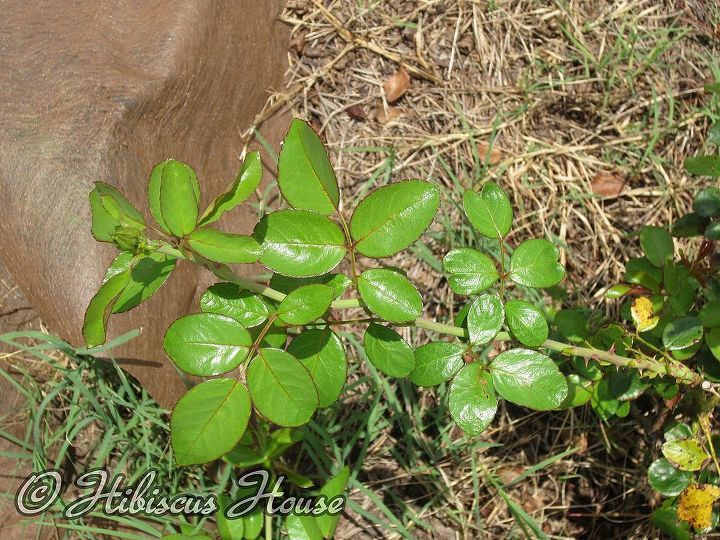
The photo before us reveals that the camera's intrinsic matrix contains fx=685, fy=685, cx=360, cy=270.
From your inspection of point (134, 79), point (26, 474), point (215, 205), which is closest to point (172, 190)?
point (215, 205)

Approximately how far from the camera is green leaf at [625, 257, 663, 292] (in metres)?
1.51

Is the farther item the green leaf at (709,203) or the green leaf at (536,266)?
the green leaf at (709,203)

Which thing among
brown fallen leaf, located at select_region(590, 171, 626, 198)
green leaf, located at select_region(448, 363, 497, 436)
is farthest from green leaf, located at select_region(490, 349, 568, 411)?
brown fallen leaf, located at select_region(590, 171, 626, 198)

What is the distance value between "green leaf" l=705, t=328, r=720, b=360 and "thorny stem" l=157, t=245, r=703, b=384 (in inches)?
6.6

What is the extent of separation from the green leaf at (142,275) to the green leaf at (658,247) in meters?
1.05

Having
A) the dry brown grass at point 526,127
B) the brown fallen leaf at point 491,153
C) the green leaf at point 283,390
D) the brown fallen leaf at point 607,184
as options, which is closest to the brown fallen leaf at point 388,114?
the dry brown grass at point 526,127

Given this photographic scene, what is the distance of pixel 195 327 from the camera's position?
0.90m

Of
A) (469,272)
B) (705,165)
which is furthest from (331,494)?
(705,165)

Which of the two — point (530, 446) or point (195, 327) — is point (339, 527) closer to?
point (530, 446)

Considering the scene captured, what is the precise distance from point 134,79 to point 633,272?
138 cm

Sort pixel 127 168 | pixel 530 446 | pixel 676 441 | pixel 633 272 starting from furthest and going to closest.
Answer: pixel 530 446
pixel 127 168
pixel 633 272
pixel 676 441

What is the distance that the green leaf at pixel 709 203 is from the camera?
4.52ft

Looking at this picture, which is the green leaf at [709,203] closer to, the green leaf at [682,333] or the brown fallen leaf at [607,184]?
the green leaf at [682,333]

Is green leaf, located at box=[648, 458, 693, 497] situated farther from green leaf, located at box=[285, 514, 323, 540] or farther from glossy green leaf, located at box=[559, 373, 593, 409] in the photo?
green leaf, located at box=[285, 514, 323, 540]
